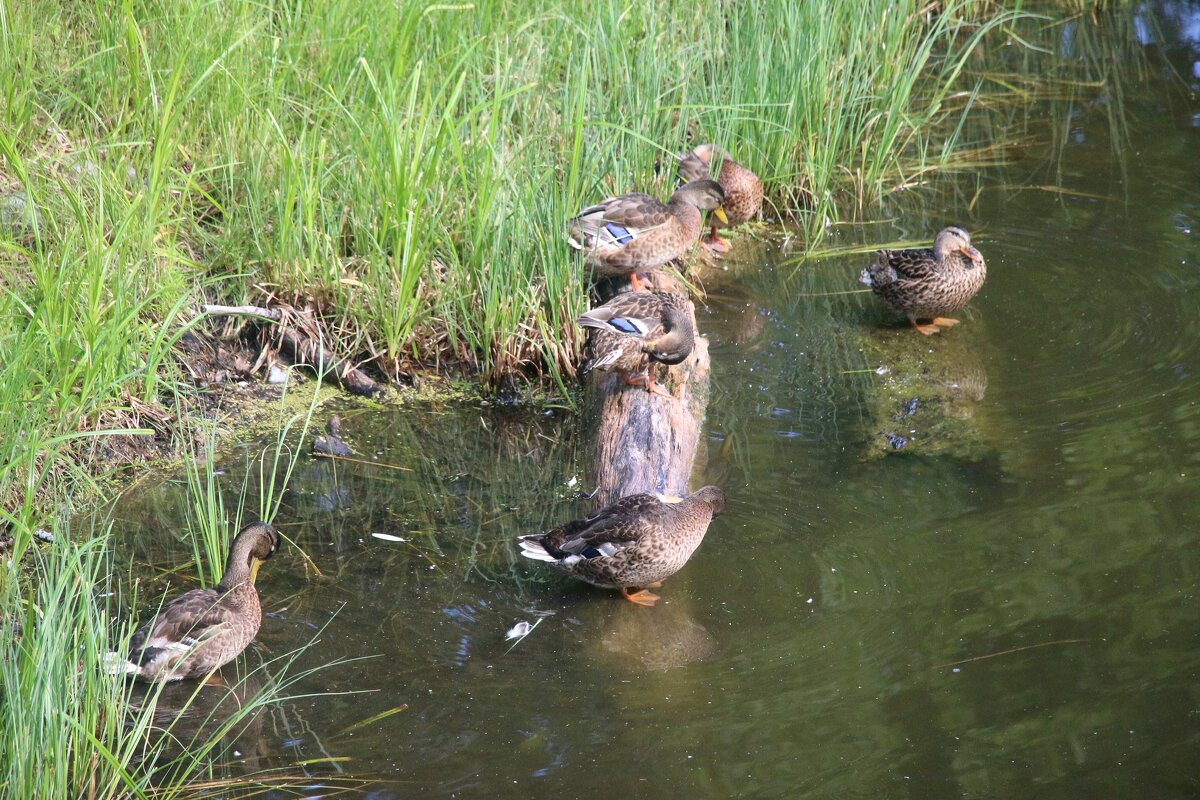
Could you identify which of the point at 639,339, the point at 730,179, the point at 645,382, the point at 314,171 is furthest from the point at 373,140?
the point at 730,179

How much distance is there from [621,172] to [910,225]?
7.36 feet

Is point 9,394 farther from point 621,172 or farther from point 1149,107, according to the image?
point 1149,107

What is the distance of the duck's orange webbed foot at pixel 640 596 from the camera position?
4926 millimetres

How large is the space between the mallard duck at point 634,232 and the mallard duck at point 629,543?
1830mm

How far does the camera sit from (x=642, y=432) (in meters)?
5.56

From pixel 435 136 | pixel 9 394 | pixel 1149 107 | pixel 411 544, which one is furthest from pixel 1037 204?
pixel 9 394

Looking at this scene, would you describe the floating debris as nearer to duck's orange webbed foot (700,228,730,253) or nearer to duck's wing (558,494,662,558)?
duck's wing (558,494,662,558)

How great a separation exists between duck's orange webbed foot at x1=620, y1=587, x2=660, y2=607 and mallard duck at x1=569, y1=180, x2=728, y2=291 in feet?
6.51

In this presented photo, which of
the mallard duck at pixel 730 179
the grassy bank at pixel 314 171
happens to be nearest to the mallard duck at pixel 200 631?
the grassy bank at pixel 314 171

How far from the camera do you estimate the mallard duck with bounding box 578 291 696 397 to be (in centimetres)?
578

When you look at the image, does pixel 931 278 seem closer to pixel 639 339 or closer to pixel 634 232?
pixel 634 232

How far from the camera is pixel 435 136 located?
6.31 metres

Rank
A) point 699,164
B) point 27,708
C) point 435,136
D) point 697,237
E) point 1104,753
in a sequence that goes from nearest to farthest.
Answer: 1. point 27,708
2. point 1104,753
3. point 435,136
4. point 697,237
5. point 699,164

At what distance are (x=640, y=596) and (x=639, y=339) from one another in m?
1.36
